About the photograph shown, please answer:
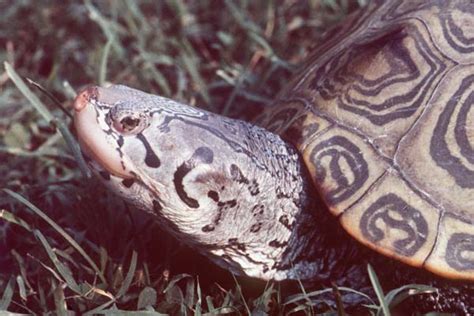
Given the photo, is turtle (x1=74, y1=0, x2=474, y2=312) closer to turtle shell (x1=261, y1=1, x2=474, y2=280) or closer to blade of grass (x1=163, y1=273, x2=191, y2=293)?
turtle shell (x1=261, y1=1, x2=474, y2=280)

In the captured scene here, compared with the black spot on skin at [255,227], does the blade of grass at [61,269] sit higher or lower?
lower

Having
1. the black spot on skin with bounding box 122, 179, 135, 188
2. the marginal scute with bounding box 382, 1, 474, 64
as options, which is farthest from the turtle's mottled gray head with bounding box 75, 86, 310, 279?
the marginal scute with bounding box 382, 1, 474, 64

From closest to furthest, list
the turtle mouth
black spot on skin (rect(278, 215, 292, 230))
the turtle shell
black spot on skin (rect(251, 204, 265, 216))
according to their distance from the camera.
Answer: the turtle mouth
the turtle shell
black spot on skin (rect(251, 204, 265, 216))
black spot on skin (rect(278, 215, 292, 230))

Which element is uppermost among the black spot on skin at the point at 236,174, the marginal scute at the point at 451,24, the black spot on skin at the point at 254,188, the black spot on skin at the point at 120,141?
the marginal scute at the point at 451,24

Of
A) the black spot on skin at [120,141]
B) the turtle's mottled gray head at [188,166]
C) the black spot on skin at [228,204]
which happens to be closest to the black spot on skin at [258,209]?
the turtle's mottled gray head at [188,166]

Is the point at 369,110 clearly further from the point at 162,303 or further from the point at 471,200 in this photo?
the point at 162,303

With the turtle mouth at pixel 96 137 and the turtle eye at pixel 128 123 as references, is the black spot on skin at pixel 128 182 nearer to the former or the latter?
the turtle mouth at pixel 96 137
